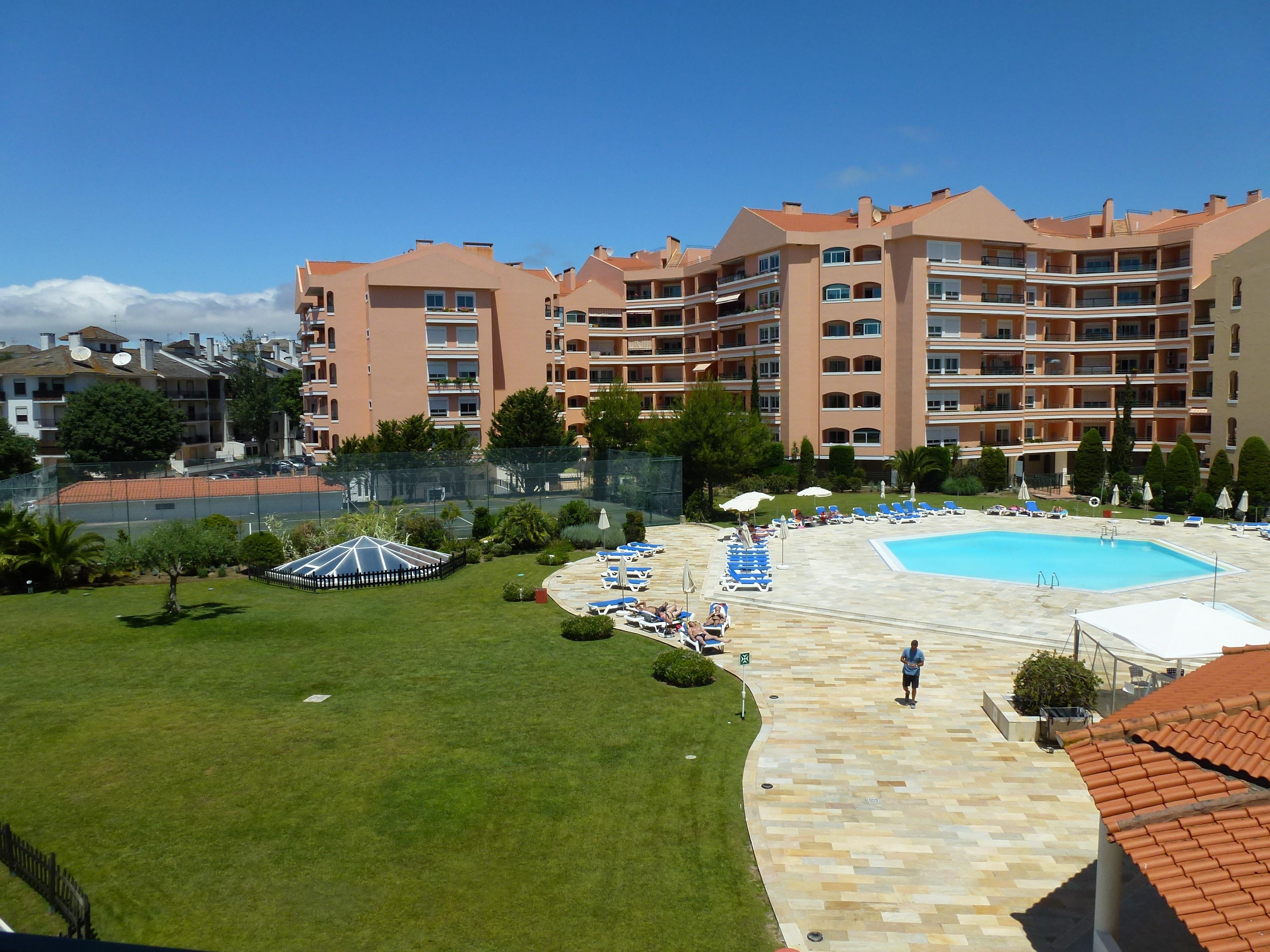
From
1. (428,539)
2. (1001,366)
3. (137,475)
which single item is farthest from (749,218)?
(137,475)

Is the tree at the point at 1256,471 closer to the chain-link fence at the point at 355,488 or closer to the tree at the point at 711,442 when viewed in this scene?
the tree at the point at 711,442

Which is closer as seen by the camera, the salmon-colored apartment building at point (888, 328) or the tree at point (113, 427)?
the salmon-colored apartment building at point (888, 328)

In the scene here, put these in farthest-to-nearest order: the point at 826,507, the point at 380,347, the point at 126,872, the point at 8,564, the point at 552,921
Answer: the point at 380,347 → the point at 826,507 → the point at 8,564 → the point at 126,872 → the point at 552,921

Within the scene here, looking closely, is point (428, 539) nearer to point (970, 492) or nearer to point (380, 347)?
point (380, 347)

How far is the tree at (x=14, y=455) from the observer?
6294cm

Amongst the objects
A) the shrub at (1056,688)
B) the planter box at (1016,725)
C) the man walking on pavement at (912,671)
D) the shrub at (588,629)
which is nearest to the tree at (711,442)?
the shrub at (588,629)

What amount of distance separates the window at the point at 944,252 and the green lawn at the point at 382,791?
141ft

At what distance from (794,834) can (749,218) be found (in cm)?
5623

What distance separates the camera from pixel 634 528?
1452 inches

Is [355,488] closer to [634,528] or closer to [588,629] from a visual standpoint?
Answer: [634,528]

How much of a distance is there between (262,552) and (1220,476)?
45.1m

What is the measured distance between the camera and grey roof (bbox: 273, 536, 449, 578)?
29984 millimetres

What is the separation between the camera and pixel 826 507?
1812 inches

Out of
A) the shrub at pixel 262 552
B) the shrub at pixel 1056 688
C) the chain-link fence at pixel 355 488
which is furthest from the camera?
the chain-link fence at pixel 355 488
